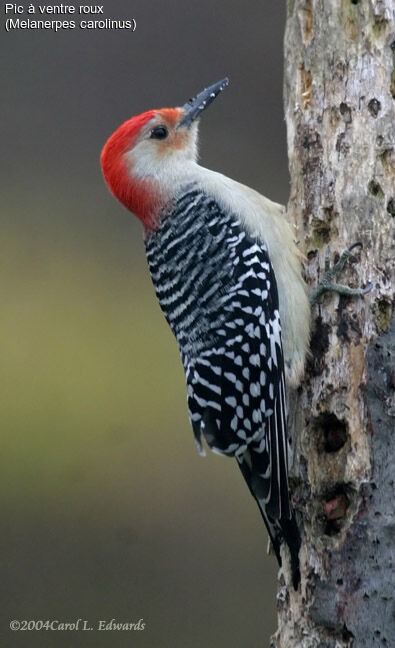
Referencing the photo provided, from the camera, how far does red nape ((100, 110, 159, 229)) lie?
12.0 ft

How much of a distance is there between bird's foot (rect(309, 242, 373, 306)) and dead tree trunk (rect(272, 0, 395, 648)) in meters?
0.03

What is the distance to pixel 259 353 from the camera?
3266mm

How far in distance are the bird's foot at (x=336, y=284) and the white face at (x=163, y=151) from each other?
2.68 ft

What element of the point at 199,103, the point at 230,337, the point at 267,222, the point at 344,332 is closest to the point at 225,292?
the point at 230,337

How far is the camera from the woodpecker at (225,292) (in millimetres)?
3217

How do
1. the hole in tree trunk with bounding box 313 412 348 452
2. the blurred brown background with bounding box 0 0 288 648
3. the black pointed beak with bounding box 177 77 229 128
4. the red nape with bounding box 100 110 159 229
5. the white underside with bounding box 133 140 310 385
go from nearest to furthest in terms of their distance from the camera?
the hole in tree trunk with bounding box 313 412 348 452 → the white underside with bounding box 133 140 310 385 → the red nape with bounding box 100 110 159 229 → the black pointed beak with bounding box 177 77 229 128 → the blurred brown background with bounding box 0 0 288 648

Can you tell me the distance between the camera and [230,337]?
3.32 metres

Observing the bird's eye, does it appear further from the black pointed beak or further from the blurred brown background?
the blurred brown background

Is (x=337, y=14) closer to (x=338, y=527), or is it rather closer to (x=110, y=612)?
(x=338, y=527)

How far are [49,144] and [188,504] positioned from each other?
261cm

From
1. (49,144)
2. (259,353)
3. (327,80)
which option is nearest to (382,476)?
(259,353)

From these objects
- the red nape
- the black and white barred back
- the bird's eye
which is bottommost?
the black and white barred back

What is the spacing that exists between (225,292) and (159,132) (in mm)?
829

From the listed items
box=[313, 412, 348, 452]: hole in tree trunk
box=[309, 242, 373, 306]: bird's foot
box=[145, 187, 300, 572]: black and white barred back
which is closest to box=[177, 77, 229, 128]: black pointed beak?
box=[145, 187, 300, 572]: black and white barred back
